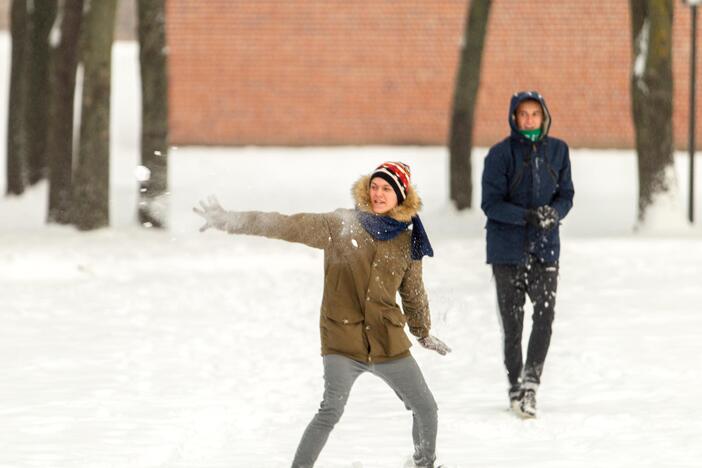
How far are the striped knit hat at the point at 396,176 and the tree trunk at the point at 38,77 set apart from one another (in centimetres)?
1740

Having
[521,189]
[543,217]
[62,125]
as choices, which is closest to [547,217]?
[543,217]

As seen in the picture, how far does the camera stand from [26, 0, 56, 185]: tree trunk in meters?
22.5

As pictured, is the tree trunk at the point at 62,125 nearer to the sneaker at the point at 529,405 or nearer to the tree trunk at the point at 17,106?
the tree trunk at the point at 17,106

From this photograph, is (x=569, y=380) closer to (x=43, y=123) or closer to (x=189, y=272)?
(x=189, y=272)

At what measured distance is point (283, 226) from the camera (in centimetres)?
567

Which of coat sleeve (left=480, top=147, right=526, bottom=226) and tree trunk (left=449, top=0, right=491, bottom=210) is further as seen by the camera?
tree trunk (left=449, top=0, right=491, bottom=210)

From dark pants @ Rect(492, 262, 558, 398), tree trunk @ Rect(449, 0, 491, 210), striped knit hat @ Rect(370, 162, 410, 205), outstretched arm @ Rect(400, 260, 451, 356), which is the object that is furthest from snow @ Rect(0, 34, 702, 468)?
striped knit hat @ Rect(370, 162, 410, 205)

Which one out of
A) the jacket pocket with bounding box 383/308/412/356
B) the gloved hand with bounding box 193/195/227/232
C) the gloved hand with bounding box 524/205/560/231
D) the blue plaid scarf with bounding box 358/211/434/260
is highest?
the gloved hand with bounding box 193/195/227/232

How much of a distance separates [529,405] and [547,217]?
974 mm

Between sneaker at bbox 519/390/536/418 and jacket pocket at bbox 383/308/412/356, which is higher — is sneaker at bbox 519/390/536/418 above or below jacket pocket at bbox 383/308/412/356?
below

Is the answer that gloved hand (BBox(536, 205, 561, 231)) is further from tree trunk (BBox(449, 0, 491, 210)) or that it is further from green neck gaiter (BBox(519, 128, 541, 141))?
tree trunk (BBox(449, 0, 491, 210))

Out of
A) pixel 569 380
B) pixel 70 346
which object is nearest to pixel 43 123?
pixel 70 346

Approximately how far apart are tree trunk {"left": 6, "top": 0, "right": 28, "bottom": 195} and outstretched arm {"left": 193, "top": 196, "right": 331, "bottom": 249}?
1718 centimetres

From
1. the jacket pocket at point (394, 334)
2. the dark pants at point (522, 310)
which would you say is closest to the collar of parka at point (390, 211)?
the jacket pocket at point (394, 334)
